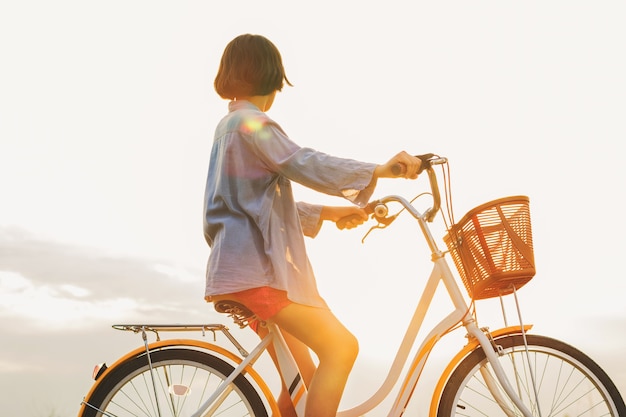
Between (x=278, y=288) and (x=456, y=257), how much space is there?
36.5 inches

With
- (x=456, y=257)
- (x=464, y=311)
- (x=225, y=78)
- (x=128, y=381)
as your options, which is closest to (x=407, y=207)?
(x=456, y=257)

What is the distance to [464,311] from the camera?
3486 mm

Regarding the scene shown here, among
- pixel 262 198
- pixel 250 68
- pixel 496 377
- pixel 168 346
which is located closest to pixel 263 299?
pixel 262 198

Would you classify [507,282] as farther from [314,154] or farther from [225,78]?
[225,78]

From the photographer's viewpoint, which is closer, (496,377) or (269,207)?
(269,207)

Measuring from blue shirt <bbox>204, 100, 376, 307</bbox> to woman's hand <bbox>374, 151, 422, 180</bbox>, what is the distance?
0.04 m

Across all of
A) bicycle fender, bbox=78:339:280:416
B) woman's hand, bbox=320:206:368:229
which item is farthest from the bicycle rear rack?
woman's hand, bbox=320:206:368:229

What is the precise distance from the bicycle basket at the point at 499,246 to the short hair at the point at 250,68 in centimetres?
115

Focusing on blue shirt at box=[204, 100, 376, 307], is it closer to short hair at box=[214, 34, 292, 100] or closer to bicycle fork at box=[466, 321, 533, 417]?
short hair at box=[214, 34, 292, 100]

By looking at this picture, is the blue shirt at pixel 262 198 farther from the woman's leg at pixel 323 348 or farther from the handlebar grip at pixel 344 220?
the handlebar grip at pixel 344 220

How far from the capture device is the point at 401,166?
9.98 feet

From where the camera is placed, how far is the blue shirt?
3090 millimetres

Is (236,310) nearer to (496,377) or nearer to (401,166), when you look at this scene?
(401,166)

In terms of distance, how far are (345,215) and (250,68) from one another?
3.14 ft
